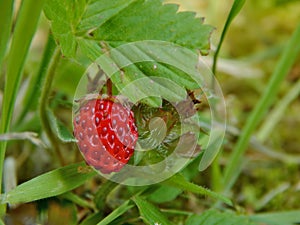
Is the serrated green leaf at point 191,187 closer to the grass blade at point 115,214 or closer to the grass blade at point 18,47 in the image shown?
the grass blade at point 115,214

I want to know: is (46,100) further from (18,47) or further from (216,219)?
(216,219)

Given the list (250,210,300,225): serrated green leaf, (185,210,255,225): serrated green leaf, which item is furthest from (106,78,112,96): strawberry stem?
(250,210,300,225): serrated green leaf

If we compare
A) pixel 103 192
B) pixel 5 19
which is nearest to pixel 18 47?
pixel 5 19

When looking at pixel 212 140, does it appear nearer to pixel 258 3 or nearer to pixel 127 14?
pixel 127 14

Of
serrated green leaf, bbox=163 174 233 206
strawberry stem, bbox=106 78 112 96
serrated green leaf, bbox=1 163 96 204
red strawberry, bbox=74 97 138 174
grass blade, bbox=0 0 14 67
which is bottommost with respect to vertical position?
serrated green leaf, bbox=1 163 96 204

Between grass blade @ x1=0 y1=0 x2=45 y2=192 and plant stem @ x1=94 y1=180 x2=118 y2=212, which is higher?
grass blade @ x1=0 y1=0 x2=45 y2=192

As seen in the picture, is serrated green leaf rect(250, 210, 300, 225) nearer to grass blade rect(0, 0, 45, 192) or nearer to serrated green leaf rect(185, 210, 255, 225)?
serrated green leaf rect(185, 210, 255, 225)
